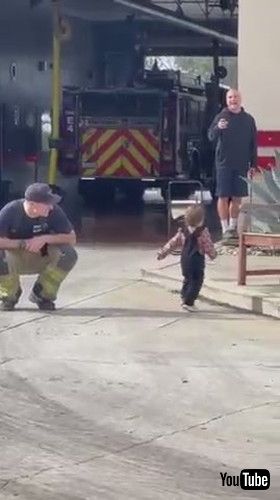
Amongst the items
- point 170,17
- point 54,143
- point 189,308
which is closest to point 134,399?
point 189,308

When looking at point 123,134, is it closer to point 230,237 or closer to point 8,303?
point 230,237

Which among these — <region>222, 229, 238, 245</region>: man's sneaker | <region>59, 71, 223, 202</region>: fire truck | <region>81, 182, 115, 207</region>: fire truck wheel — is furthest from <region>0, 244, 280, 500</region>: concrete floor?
<region>81, 182, 115, 207</region>: fire truck wheel

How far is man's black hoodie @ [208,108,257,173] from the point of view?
16.7 meters

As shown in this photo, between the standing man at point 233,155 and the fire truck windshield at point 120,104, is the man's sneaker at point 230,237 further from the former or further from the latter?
the fire truck windshield at point 120,104

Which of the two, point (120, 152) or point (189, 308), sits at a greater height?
point (189, 308)

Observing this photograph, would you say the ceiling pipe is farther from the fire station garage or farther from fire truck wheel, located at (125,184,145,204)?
fire truck wheel, located at (125,184,145,204)

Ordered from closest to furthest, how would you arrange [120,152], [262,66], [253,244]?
[253,244], [262,66], [120,152]

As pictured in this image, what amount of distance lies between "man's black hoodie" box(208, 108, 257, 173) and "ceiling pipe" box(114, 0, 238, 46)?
32.5 ft

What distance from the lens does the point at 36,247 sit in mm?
13000

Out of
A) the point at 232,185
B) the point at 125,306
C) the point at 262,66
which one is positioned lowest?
the point at 125,306

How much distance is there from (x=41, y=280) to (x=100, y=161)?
13665 millimetres

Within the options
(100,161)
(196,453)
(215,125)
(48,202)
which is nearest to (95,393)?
(196,453)

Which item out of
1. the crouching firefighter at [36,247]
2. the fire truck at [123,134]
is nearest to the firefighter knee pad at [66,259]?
the crouching firefighter at [36,247]

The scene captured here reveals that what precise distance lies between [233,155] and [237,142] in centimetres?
22
